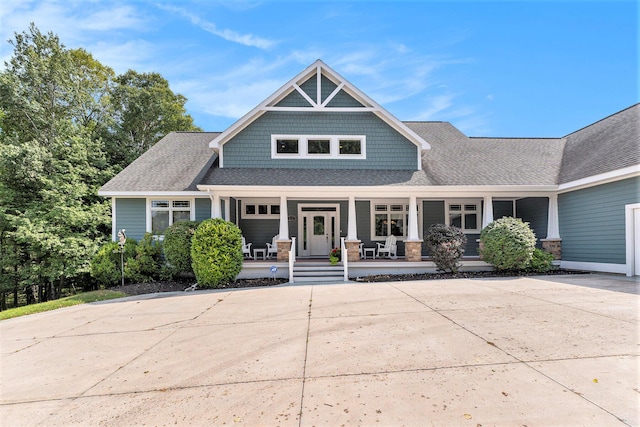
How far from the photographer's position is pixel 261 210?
1401cm

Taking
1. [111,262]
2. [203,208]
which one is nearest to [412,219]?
[203,208]

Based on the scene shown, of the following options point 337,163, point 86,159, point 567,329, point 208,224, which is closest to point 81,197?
point 86,159

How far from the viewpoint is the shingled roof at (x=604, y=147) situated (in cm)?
993

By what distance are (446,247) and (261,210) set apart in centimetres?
779

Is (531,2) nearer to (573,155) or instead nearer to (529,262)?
(573,155)

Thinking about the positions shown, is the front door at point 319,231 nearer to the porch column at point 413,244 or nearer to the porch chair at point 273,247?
the porch chair at point 273,247

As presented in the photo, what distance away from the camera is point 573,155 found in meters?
12.9

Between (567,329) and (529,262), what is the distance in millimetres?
6513

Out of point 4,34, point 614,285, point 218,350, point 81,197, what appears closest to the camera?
point 218,350

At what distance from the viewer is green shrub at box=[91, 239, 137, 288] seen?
37.6ft

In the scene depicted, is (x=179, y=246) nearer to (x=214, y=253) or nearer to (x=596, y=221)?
(x=214, y=253)

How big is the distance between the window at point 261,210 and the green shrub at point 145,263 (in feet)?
12.2

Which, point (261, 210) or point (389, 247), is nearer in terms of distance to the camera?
point (389, 247)

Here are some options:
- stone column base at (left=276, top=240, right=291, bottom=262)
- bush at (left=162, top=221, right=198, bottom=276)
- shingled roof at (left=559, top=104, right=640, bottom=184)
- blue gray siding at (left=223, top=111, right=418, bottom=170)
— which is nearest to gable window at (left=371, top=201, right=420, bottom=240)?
blue gray siding at (left=223, top=111, right=418, bottom=170)
